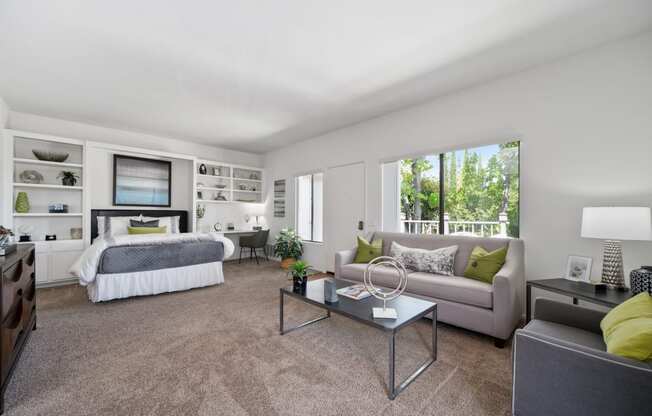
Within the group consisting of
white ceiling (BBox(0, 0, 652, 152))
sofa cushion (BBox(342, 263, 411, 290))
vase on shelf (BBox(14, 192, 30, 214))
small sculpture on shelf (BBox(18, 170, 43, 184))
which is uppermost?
white ceiling (BBox(0, 0, 652, 152))

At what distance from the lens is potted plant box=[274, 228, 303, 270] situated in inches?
223

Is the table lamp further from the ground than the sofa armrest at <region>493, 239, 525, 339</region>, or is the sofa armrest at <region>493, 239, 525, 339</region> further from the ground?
the table lamp

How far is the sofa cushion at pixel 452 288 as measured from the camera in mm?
2510

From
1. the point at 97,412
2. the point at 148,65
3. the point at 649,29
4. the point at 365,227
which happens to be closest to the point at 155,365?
the point at 97,412

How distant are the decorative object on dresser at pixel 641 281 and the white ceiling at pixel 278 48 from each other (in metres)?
1.97

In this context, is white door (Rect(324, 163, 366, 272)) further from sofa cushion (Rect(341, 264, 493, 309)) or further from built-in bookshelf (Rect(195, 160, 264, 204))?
built-in bookshelf (Rect(195, 160, 264, 204))

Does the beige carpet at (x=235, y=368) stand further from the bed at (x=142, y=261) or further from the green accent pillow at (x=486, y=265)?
the green accent pillow at (x=486, y=265)

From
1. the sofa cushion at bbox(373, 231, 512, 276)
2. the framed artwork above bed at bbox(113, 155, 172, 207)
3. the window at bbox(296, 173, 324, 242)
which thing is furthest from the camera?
the window at bbox(296, 173, 324, 242)

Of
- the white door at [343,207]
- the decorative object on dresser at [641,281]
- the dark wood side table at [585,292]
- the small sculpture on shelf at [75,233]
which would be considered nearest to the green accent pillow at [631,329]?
the dark wood side table at [585,292]

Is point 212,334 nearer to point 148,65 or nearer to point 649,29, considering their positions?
point 148,65

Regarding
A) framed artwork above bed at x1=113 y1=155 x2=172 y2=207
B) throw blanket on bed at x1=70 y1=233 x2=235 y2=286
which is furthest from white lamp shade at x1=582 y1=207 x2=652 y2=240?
framed artwork above bed at x1=113 y1=155 x2=172 y2=207

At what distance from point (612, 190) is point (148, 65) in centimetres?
464

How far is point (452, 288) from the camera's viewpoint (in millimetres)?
2691

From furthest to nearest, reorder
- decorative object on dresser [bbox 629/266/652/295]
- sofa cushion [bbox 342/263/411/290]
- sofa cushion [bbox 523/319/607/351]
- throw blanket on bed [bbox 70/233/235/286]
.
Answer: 1. throw blanket on bed [bbox 70/233/235/286]
2. sofa cushion [bbox 342/263/411/290]
3. decorative object on dresser [bbox 629/266/652/295]
4. sofa cushion [bbox 523/319/607/351]
